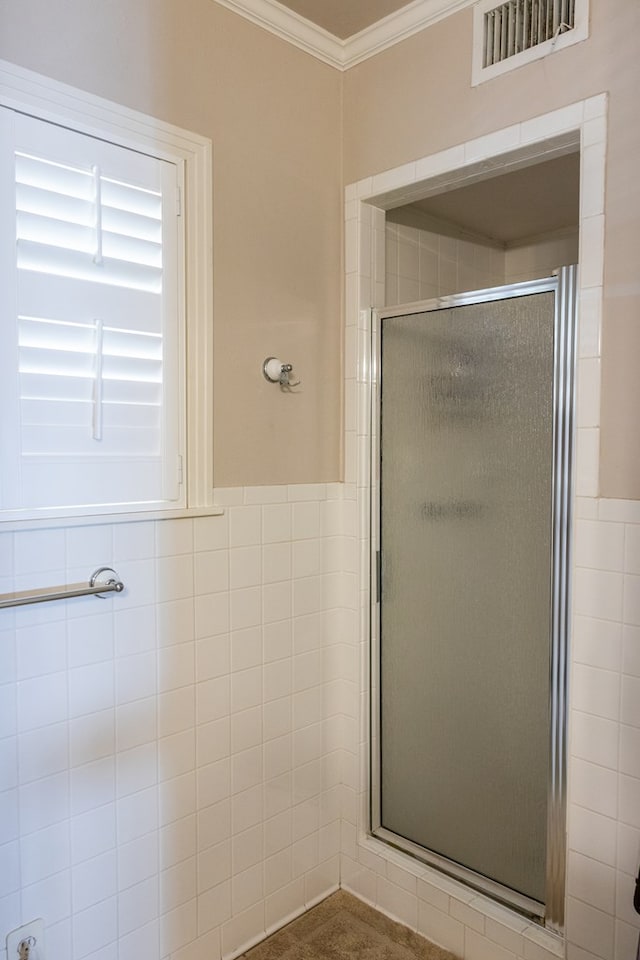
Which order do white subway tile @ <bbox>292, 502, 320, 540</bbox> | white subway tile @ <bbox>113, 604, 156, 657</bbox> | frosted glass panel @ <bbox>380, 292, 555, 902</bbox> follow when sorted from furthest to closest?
white subway tile @ <bbox>292, 502, 320, 540</bbox>, frosted glass panel @ <bbox>380, 292, 555, 902</bbox>, white subway tile @ <bbox>113, 604, 156, 657</bbox>

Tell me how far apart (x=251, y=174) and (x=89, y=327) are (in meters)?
0.68

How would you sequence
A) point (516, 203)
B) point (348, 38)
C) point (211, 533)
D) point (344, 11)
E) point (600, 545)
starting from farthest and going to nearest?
point (516, 203), point (348, 38), point (344, 11), point (211, 533), point (600, 545)

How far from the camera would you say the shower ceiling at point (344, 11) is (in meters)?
1.79

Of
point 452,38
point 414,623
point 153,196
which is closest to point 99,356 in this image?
point 153,196

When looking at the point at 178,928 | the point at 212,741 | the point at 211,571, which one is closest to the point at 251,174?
the point at 211,571

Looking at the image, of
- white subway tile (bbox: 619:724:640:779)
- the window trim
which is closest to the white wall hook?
the window trim

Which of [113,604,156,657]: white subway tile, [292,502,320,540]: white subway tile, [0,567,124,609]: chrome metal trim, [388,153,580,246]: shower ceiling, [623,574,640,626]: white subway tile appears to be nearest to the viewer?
[0,567,124,609]: chrome metal trim

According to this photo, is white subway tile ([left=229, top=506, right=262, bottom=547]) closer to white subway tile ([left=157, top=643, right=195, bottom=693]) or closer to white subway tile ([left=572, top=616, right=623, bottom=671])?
white subway tile ([left=157, top=643, right=195, bottom=693])

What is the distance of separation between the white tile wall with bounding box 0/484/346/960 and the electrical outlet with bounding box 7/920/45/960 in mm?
19

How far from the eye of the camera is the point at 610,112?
1468 mm

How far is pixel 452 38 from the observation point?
1.75 metres

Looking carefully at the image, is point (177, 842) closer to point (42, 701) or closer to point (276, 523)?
point (42, 701)

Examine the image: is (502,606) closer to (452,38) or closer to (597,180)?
(597,180)

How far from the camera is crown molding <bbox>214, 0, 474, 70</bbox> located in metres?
Result: 1.74
